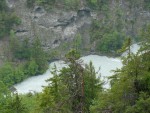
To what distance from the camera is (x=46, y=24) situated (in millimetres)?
95812

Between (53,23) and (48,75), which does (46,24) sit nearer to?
(53,23)

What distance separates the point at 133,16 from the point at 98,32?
1332 cm

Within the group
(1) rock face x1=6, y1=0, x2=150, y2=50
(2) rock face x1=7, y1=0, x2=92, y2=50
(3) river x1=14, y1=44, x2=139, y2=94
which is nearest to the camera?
(3) river x1=14, y1=44, x2=139, y2=94

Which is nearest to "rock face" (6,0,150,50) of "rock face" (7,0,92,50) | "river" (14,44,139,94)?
"rock face" (7,0,92,50)

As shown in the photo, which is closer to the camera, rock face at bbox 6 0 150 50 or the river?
the river

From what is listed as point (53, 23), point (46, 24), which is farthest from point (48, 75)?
point (53, 23)

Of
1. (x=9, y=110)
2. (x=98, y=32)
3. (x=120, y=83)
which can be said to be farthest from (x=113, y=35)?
(x=120, y=83)

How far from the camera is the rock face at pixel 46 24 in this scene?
94.1 meters

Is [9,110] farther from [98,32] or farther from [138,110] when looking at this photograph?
[98,32]

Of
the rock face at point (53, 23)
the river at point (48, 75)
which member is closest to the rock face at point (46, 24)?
the rock face at point (53, 23)

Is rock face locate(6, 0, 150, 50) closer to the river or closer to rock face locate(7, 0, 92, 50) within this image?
rock face locate(7, 0, 92, 50)

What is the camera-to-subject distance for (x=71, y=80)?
18750mm

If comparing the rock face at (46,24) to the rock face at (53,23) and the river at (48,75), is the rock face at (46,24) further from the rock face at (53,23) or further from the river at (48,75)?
the river at (48,75)

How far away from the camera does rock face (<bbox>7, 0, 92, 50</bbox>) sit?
309ft
